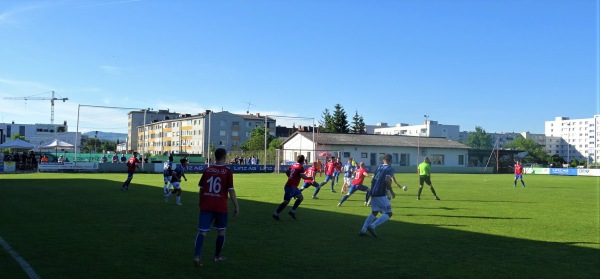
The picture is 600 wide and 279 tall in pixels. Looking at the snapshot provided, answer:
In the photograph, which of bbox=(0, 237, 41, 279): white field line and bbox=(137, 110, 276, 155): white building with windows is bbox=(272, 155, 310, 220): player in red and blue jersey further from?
bbox=(137, 110, 276, 155): white building with windows

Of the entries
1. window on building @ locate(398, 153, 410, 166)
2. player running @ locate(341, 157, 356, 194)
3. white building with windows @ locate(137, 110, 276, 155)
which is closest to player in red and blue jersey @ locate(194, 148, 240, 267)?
player running @ locate(341, 157, 356, 194)

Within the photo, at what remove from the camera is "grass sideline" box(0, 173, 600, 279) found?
26.1ft

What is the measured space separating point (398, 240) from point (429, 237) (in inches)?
34.0

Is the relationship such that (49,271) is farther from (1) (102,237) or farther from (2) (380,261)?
(2) (380,261)

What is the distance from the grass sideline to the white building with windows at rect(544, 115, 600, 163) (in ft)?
613

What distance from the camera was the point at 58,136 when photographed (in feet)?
356

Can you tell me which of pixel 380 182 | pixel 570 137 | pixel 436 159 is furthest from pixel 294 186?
pixel 570 137

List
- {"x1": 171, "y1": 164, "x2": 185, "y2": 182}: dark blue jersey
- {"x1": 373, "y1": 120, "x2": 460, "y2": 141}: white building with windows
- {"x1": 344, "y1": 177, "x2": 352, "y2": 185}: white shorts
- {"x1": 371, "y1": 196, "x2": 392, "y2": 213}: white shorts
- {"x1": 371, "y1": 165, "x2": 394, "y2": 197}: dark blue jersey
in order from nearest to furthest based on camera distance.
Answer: {"x1": 371, "y1": 196, "x2": 392, "y2": 213}: white shorts < {"x1": 371, "y1": 165, "x2": 394, "y2": 197}: dark blue jersey < {"x1": 171, "y1": 164, "x2": 185, "y2": 182}: dark blue jersey < {"x1": 344, "y1": 177, "x2": 352, "y2": 185}: white shorts < {"x1": 373, "y1": 120, "x2": 460, "y2": 141}: white building with windows

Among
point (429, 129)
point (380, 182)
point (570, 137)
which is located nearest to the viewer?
point (380, 182)

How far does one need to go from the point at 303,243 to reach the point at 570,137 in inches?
8031

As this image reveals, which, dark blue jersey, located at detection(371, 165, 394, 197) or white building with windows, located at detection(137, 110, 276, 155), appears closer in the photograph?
dark blue jersey, located at detection(371, 165, 394, 197)

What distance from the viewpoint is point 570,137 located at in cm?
18975

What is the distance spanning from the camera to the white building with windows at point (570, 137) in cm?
18325

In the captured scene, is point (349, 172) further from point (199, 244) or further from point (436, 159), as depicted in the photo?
point (436, 159)
